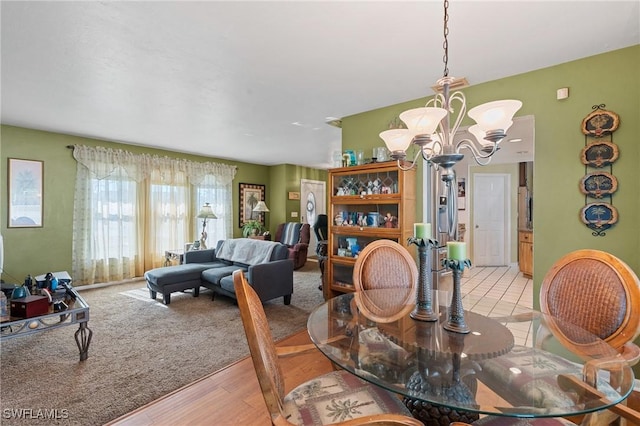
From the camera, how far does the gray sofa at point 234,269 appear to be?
3.71 meters

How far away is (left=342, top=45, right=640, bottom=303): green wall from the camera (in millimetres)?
2076

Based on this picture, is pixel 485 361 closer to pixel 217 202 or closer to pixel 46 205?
pixel 46 205

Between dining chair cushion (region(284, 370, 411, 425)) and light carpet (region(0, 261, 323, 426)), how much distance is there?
1.35 metres

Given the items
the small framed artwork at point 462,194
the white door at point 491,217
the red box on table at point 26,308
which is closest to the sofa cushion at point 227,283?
the red box on table at point 26,308

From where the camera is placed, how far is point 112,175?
195 inches

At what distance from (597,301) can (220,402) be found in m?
2.32

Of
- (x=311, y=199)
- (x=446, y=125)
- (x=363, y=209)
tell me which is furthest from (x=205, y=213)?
(x=446, y=125)

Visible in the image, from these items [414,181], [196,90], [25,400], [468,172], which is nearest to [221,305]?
[25,400]

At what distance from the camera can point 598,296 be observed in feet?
5.01

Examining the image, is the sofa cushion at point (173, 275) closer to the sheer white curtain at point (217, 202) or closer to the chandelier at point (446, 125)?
the sheer white curtain at point (217, 202)

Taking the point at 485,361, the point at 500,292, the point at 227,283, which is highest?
the point at 485,361

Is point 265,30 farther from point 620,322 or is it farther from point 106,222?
point 106,222

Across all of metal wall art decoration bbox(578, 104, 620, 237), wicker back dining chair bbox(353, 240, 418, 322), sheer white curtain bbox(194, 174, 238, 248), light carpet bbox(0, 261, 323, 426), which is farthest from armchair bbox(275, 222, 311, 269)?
metal wall art decoration bbox(578, 104, 620, 237)

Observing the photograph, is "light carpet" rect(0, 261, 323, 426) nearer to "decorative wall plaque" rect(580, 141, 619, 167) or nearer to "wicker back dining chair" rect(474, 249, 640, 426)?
"wicker back dining chair" rect(474, 249, 640, 426)
